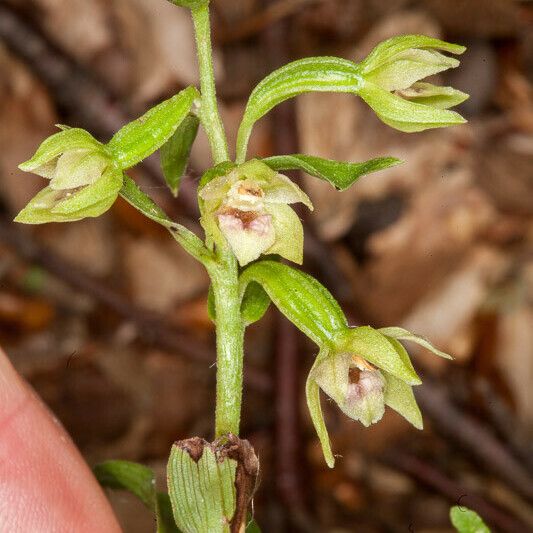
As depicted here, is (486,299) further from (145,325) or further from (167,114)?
(167,114)

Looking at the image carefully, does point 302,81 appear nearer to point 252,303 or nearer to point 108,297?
point 252,303

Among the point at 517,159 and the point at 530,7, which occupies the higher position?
the point at 530,7

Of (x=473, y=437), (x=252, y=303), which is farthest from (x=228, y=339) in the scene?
(x=473, y=437)

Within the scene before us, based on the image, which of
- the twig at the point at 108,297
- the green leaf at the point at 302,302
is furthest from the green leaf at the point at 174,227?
the twig at the point at 108,297

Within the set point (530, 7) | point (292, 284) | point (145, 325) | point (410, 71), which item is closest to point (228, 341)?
point (292, 284)

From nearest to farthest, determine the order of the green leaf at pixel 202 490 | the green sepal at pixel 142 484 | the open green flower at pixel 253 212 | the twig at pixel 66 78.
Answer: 1. the open green flower at pixel 253 212
2. the green leaf at pixel 202 490
3. the green sepal at pixel 142 484
4. the twig at pixel 66 78

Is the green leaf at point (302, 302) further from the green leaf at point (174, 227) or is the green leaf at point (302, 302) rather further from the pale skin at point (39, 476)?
the pale skin at point (39, 476)
